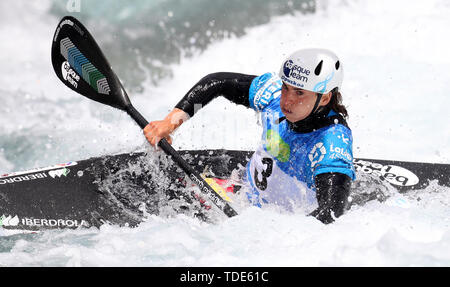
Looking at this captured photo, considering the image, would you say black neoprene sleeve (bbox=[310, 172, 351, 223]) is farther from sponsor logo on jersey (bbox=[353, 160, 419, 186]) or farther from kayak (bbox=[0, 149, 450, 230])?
sponsor logo on jersey (bbox=[353, 160, 419, 186])

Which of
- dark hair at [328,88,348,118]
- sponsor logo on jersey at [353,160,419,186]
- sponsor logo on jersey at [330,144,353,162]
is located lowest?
sponsor logo on jersey at [353,160,419,186]

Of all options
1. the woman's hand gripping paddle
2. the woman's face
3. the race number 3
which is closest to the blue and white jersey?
the race number 3

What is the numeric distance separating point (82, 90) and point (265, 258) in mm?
1662

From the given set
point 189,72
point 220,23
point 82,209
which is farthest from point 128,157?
point 220,23

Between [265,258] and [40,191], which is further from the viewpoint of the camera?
[40,191]

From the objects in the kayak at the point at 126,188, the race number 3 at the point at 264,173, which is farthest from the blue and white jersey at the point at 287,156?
the kayak at the point at 126,188

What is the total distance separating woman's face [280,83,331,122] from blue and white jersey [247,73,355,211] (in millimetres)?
105

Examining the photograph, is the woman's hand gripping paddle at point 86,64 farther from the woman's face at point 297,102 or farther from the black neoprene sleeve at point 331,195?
the black neoprene sleeve at point 331,195

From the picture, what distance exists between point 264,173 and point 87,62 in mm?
1165

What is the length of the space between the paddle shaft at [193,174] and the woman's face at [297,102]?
1.69 ft

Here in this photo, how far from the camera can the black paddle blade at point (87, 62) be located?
108 inches

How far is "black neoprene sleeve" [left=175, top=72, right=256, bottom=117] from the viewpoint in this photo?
2.60m

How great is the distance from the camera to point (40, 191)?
2916 mm

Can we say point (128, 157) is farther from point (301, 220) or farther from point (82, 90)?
point (301, 220)
